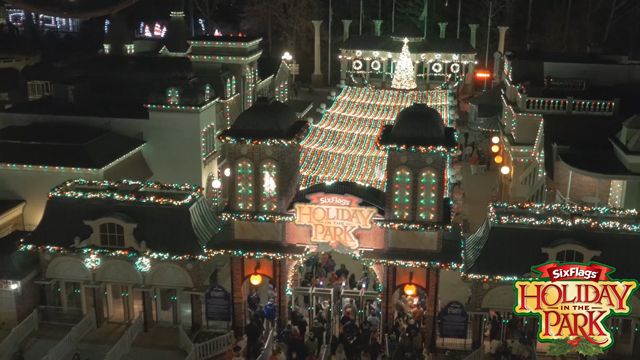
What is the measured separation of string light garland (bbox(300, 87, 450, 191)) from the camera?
30.1 meters

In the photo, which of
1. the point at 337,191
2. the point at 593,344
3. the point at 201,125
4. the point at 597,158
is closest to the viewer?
the point at 593,344

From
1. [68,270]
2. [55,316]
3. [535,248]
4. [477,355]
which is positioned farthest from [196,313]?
[535,248]

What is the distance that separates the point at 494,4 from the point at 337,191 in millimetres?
51513

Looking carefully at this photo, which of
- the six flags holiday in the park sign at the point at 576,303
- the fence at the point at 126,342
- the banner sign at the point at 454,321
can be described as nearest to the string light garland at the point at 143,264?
the fence at the point at 126,342

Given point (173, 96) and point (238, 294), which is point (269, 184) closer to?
point (238, 294)

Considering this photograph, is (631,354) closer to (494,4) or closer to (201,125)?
(201,125)

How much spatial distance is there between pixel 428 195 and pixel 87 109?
19.7 meters

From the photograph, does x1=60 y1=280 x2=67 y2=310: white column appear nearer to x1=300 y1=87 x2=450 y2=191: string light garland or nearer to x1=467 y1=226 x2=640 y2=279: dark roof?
x1=300 y1=87 x2=450 y2=191: string light garland

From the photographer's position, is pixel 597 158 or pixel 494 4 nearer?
pixel 597 158

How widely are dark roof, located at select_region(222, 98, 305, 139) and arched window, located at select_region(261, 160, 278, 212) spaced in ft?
2.96

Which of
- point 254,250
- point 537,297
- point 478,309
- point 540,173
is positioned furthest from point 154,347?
point 540,173

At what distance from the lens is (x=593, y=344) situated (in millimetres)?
20875

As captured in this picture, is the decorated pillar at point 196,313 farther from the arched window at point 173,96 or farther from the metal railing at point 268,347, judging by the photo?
the arched window at point 173,96

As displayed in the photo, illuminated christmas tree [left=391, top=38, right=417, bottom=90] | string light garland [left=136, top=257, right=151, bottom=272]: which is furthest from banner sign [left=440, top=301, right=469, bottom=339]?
illuminated christmas tree [left=391, top=38, right=417, bottom=90]
